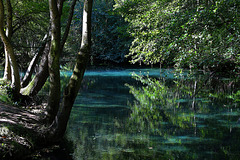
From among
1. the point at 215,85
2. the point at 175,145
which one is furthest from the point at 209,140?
the point at 215,85

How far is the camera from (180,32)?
7164mm

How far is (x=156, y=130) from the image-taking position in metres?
7.35

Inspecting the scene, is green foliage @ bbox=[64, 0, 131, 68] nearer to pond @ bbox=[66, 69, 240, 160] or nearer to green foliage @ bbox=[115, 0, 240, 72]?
pond @ bbox=[66, 69, 240, 160]

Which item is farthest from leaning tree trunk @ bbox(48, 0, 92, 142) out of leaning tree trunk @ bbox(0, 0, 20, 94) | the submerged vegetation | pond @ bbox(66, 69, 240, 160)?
leaning tree trunk @ bbox(0, 0, 20, 94)

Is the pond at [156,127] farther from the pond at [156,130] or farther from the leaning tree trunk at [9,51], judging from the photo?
the leaning tree trunk at [9,51]

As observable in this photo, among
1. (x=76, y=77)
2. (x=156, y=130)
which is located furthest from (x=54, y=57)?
(x=156, y=130)

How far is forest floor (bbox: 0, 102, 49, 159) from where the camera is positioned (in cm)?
479

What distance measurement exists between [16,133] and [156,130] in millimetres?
3668

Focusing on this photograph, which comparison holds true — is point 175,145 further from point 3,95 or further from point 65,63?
point 65,63

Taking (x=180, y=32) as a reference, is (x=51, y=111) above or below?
below

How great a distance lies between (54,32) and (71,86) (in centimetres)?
116

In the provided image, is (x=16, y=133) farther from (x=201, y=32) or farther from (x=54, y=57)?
(x=201, y=32)

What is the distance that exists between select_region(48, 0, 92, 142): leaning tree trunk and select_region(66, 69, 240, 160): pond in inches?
26.4

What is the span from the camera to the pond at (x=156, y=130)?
5.68 meters
